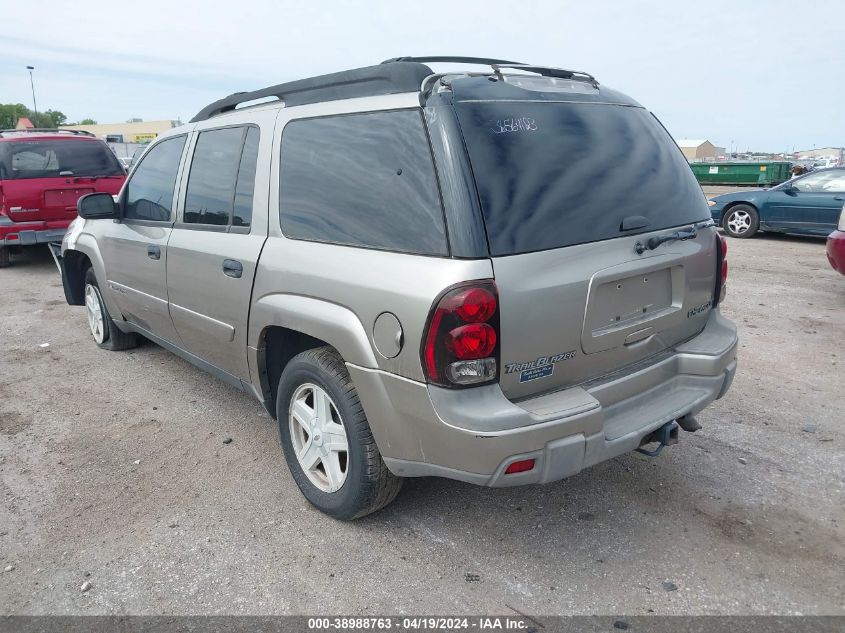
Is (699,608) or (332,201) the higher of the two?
(332,201)

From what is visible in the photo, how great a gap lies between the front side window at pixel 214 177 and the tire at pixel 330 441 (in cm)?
107

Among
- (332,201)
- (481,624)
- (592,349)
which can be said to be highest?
(332,201)

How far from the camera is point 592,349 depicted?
2621mm

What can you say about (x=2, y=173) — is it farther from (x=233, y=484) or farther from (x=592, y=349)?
(x=592, y=349)

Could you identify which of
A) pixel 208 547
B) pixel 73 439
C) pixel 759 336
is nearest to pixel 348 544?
pixel 208 547

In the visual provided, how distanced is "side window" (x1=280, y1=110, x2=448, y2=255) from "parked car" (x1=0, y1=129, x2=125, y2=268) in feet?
23.3

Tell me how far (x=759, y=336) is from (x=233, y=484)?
482cm

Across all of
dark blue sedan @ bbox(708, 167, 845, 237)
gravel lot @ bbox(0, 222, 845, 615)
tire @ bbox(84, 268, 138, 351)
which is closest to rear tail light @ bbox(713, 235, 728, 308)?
gravel lot @ bbox(0, 222, 845, 615)

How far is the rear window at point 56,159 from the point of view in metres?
8.75

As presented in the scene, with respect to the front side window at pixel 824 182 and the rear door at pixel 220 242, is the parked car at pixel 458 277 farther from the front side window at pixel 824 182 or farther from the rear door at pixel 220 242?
the front side window at pixel 824 182

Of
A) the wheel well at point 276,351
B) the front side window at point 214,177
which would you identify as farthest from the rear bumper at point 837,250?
the front side window at point 214,177

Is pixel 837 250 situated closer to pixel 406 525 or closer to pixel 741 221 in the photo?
pixel 406 525

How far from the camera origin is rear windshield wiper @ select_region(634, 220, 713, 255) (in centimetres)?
277

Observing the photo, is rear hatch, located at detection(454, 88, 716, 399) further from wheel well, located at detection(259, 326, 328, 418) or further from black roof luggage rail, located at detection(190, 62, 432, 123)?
wheel well, located at detection(259, 326, 328, 418)
